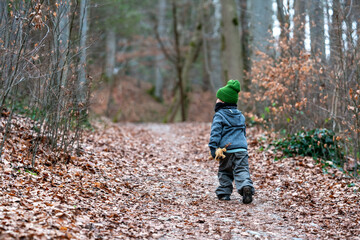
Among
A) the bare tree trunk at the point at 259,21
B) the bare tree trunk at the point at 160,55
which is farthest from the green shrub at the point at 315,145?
the bare tree trunk at the point at 160,55

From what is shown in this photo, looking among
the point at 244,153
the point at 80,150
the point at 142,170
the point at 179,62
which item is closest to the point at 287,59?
the point at 244,153

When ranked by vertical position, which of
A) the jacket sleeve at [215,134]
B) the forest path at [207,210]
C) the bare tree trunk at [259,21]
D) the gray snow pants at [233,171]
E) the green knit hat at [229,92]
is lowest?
the forest path at [207,210]

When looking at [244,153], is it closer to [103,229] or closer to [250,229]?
[250,229]

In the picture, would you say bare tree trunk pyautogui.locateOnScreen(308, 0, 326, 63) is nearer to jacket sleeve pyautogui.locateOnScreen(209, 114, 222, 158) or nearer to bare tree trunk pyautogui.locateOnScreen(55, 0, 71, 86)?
jacket sleeve pyautogui.locateOnScreen(209, 114, 222, 158)

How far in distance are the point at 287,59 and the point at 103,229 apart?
249 inches

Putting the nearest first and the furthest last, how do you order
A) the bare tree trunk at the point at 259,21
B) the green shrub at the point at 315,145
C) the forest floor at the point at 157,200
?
the forest floor at the point at 157,200
the green shrub at the point at 315,145
the bare tree trunk at the point at 259,21

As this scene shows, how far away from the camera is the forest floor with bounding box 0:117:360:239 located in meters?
4.14

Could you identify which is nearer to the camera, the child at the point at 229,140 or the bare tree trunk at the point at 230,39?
the child at the point at 229,140

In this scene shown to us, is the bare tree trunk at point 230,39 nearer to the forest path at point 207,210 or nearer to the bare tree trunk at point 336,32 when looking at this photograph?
the forest path at point 207,210

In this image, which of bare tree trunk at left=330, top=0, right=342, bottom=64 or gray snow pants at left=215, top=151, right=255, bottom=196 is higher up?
bare tree trunk at left=330, top=0, right=342, bottom=64

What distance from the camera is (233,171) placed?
233 inches

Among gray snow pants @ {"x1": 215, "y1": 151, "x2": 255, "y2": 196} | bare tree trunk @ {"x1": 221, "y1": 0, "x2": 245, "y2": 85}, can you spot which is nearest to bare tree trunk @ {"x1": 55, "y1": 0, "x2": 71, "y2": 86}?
gray snow pants @ {"x1": 215, "y1": 151, "x2": 255, "y2": 196}

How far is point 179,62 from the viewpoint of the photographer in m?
20.7

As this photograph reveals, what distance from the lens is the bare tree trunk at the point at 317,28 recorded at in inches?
313
